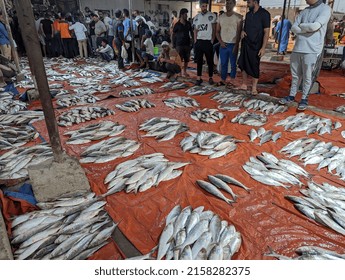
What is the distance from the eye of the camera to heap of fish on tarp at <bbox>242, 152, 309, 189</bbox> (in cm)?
301

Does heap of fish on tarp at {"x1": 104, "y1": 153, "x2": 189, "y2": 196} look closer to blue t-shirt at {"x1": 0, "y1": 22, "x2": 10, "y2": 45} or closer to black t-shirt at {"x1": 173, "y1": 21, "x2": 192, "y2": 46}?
black t-shirt at {"x1": 173, "y1": 21, "x2": 192, "y2": 46}

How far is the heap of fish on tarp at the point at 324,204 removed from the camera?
2.39 metres

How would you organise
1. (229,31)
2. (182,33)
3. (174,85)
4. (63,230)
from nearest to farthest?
(63,230) < (229,31) < (174,85) < (182,33)

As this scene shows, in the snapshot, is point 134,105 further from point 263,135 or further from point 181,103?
point 263,135

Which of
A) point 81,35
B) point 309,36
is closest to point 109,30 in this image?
point 81,35

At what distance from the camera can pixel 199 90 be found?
23.5 ft

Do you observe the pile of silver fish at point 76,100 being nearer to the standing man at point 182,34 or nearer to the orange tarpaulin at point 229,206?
the orange tarpaulin at point 229,206

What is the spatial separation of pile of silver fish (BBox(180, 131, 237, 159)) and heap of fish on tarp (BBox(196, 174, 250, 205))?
0.60m

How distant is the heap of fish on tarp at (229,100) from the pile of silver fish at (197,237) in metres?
3.69

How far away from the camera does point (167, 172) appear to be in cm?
317

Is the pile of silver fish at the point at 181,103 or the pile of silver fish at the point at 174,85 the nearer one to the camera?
the pile of silver fish at the point at 181,103

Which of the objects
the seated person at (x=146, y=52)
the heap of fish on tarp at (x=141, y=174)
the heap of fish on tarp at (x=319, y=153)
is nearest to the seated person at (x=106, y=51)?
the seated person at (x=146, y=52)

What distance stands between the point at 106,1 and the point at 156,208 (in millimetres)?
24986

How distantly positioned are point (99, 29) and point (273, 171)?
1547 cm
